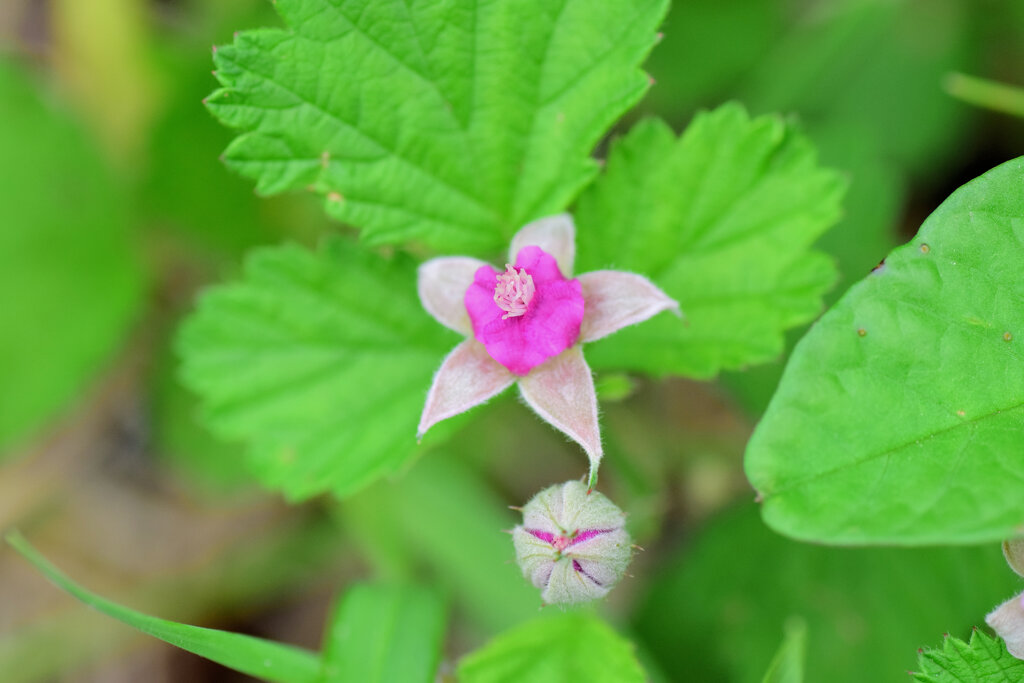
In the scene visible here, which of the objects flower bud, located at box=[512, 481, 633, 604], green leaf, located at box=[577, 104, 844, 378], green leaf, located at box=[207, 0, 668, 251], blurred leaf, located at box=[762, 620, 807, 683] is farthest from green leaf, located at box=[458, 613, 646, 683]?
green leaf, located at box=[207, 0, 668, 251]

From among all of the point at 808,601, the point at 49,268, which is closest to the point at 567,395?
the point at 808,601

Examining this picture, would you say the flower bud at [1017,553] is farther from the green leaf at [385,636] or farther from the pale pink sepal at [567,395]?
the green leaf at [385,636]

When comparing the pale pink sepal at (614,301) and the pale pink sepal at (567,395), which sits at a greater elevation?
the pale pink sepal at (614,301)

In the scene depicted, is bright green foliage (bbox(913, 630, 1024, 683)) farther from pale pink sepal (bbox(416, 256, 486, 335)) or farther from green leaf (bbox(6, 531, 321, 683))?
green leaf (bbox(6, 531, 321, 683))

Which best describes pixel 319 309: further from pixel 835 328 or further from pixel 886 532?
pixel 886 532

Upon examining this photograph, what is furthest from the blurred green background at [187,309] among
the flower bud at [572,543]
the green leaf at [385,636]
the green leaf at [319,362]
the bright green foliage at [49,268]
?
the flower bud at [572,543]
